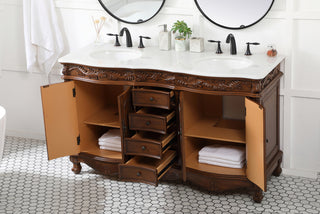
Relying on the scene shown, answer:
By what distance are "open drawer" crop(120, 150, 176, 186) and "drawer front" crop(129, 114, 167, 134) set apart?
0.67 ft

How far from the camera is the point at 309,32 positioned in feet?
11.0

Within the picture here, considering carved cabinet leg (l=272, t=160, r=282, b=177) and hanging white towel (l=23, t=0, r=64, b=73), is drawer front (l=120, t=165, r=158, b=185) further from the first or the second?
hanging white towel (l=23, t=0, r=64, b=73)

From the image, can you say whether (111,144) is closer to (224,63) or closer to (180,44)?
(180,44)

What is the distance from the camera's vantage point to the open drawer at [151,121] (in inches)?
128

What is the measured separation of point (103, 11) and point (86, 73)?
25.0 inches

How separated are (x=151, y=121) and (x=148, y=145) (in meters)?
0.15

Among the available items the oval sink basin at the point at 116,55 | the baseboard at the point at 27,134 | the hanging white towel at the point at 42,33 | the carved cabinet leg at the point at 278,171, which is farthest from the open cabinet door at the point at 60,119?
the carved cabinet leg at the point at 278,171

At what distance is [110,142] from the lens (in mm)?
3684

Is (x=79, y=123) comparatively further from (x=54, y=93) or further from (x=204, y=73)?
(x=204, y=73)

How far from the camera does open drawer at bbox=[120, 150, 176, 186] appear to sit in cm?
326

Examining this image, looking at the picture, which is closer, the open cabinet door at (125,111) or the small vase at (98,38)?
the open cabinet door at (125,111)

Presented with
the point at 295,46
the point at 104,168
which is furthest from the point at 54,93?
the point at 295,46

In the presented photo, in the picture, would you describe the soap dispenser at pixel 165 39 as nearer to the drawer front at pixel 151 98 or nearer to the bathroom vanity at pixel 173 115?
the bathroom vanity at pixel 173 115

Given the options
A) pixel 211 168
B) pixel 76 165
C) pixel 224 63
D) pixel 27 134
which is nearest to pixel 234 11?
pixel 224 63
